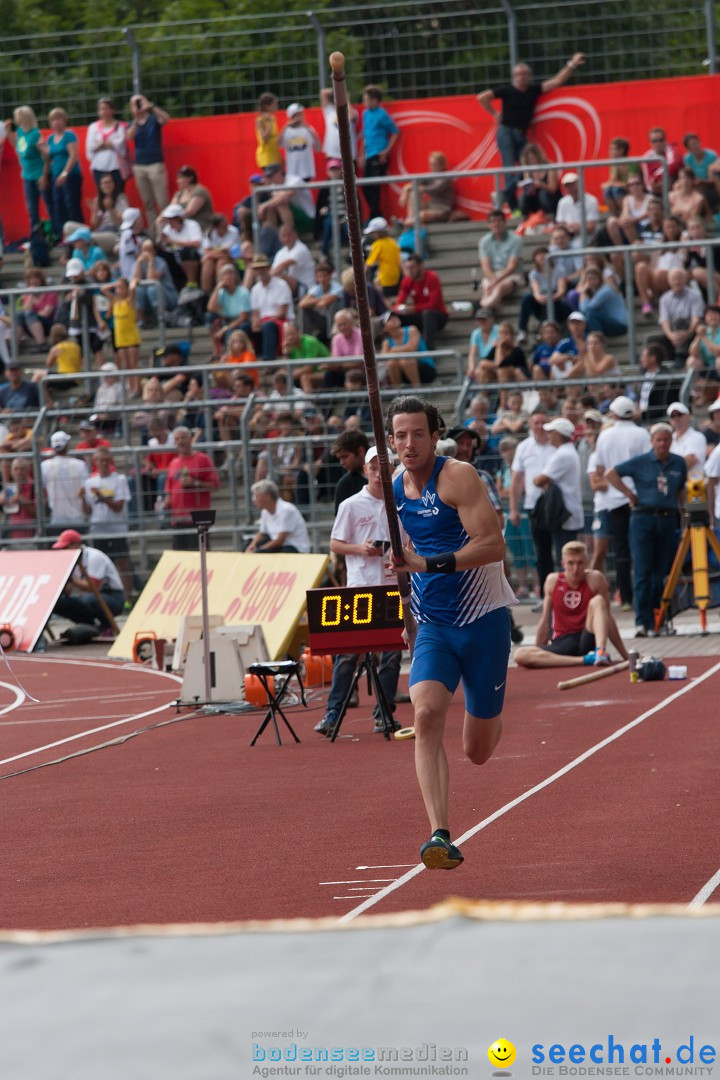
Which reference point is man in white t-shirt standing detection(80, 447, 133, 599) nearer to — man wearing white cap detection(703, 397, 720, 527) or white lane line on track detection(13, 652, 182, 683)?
white lane line on track detection(13, 652, 182, 683)

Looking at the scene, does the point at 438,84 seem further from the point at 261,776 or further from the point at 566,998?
the point at 566,998

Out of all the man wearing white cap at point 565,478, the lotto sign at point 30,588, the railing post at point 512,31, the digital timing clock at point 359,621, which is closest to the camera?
the digital timing clock at point 359,621

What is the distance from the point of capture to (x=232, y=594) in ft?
59.5

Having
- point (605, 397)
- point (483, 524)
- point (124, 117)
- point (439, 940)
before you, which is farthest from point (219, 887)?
point (124, 117)

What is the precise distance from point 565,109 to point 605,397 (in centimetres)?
730

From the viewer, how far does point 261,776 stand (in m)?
11.7

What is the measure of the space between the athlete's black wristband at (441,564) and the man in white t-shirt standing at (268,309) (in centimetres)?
1722

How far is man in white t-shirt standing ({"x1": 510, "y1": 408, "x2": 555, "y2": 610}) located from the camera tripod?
7.05ft

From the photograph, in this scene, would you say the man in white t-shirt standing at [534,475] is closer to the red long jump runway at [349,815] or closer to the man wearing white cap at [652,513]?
the man wearing white cap at [652,513]

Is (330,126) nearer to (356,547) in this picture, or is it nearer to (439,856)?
(356,547)

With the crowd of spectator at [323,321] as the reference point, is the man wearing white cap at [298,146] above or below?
above

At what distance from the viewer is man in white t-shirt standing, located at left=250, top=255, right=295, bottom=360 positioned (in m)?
24.9

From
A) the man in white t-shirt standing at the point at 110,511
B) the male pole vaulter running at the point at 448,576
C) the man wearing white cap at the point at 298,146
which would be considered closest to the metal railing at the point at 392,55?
the man wearing white cap at the point at 298,146

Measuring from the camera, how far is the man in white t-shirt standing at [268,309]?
2489 cm
